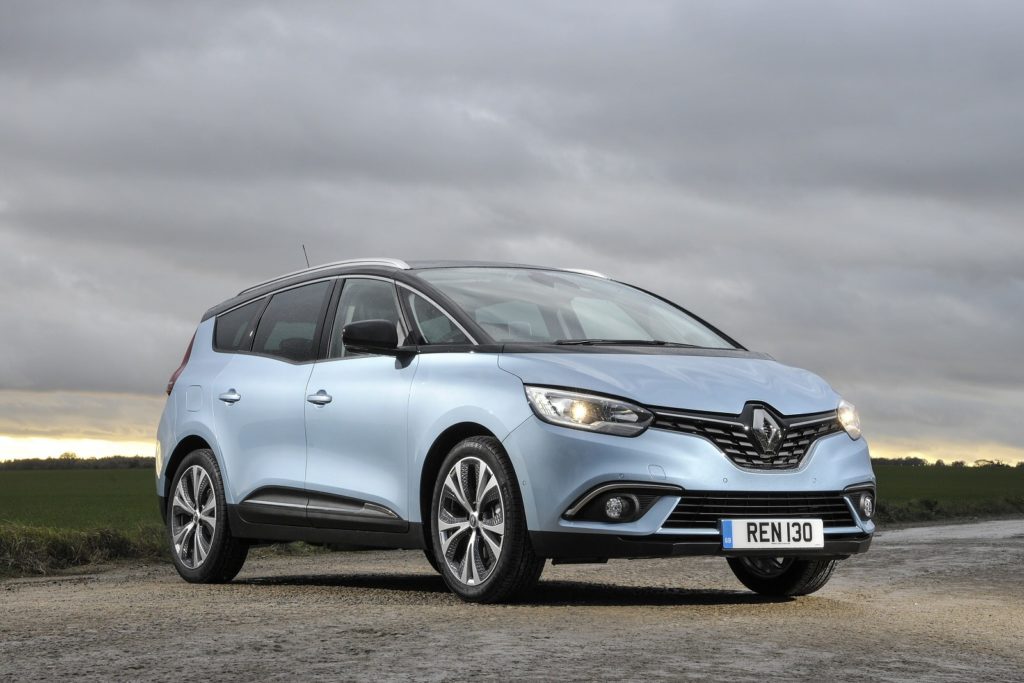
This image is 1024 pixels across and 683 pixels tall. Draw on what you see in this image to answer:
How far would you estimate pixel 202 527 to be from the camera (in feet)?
35.1

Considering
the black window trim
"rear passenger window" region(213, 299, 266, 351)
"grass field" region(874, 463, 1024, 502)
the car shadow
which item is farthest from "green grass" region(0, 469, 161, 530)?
"grass field" region(874, 463, 1024, 502)

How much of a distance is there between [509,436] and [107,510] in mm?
18739

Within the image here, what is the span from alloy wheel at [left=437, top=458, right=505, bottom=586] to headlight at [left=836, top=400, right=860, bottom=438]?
2.04 m

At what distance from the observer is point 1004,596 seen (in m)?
9.59

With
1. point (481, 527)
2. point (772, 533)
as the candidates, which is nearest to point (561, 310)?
point (481, 527)

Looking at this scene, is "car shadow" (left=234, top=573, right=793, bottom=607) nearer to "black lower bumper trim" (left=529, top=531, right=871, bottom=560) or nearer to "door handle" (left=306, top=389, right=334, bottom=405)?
"black lower bumper trim" (left=529, top=531, right=871, bottom=560)

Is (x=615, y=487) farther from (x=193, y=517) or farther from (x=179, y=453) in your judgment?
(x=179, y=453)

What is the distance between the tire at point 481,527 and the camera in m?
7.89

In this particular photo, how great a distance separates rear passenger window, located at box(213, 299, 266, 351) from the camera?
430 inches

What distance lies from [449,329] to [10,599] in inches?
137

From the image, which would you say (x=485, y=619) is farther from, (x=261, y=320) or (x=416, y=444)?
(x=261, y=320)

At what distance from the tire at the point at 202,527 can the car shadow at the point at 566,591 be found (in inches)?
9.9

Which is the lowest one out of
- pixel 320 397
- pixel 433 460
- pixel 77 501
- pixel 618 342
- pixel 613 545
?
pixel 77 501

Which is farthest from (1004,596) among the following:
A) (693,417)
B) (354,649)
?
(354,649)
